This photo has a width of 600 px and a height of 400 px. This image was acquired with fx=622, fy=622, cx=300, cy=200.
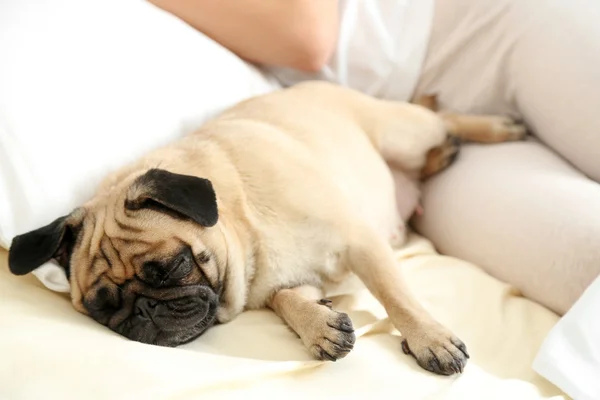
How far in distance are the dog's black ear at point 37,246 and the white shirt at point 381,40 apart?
98 cm

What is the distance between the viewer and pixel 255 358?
1189 millimetres

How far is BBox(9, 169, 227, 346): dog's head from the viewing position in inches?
48.9

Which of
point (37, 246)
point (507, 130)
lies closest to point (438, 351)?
point (37, 246)

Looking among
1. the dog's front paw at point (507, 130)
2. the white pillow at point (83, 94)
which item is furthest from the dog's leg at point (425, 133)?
the white pillow at point (83, 94)

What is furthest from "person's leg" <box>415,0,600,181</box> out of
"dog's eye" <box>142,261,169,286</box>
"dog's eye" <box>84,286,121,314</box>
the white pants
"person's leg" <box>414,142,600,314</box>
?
"dog's eye" <box>84,286,121,314</box>

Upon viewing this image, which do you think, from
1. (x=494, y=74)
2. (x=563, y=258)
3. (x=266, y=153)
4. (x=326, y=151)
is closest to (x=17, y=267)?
(x=266, y=153)

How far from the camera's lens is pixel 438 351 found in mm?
1205

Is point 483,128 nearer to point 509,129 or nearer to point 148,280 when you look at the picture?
point 509,129

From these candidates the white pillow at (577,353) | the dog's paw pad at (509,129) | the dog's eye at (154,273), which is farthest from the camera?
the dog's paw pad at (509,129)

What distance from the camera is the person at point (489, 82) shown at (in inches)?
60.0

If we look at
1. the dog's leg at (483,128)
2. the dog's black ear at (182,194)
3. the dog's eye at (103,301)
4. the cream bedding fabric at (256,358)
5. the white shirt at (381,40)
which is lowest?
the dog's eye at (103,301)

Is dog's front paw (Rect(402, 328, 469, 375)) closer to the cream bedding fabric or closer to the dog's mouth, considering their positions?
the cream bedding fabric

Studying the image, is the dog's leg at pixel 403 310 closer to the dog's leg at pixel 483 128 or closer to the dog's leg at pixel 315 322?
the dog's leg at pixel 315 322

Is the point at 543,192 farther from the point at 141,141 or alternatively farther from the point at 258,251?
the point at 141,141
